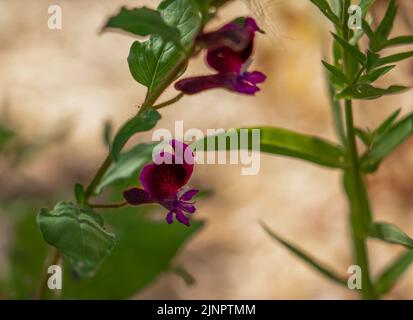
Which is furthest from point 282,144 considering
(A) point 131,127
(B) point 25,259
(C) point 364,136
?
(B) point 25,259

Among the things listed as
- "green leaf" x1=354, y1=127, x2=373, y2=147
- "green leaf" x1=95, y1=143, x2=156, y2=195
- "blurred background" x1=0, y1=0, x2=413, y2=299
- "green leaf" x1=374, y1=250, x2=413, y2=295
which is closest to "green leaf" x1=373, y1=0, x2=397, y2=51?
"green leaf" x1=354, y1=127, x2=373, y2=147

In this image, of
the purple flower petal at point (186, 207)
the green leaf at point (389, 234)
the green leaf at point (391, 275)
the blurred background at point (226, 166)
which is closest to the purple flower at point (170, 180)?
the purple flower petal at point (186, 207)

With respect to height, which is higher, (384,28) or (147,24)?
(384,28)

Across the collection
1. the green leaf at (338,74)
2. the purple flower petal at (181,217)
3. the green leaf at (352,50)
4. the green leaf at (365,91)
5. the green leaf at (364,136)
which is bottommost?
the purple flower petal at (181,217)

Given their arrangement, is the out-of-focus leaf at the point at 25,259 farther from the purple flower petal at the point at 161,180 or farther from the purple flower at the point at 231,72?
the purple flower at the point at 231,72

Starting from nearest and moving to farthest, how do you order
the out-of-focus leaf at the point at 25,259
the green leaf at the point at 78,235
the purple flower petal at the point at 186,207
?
the green leaf at the point at 78,235
the purple flower petal at the point at 186,207
the out-of-focus leaf at the point at 25,259

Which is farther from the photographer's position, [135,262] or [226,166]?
[226,166]

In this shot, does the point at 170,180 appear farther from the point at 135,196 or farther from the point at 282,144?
the point at 282,144
